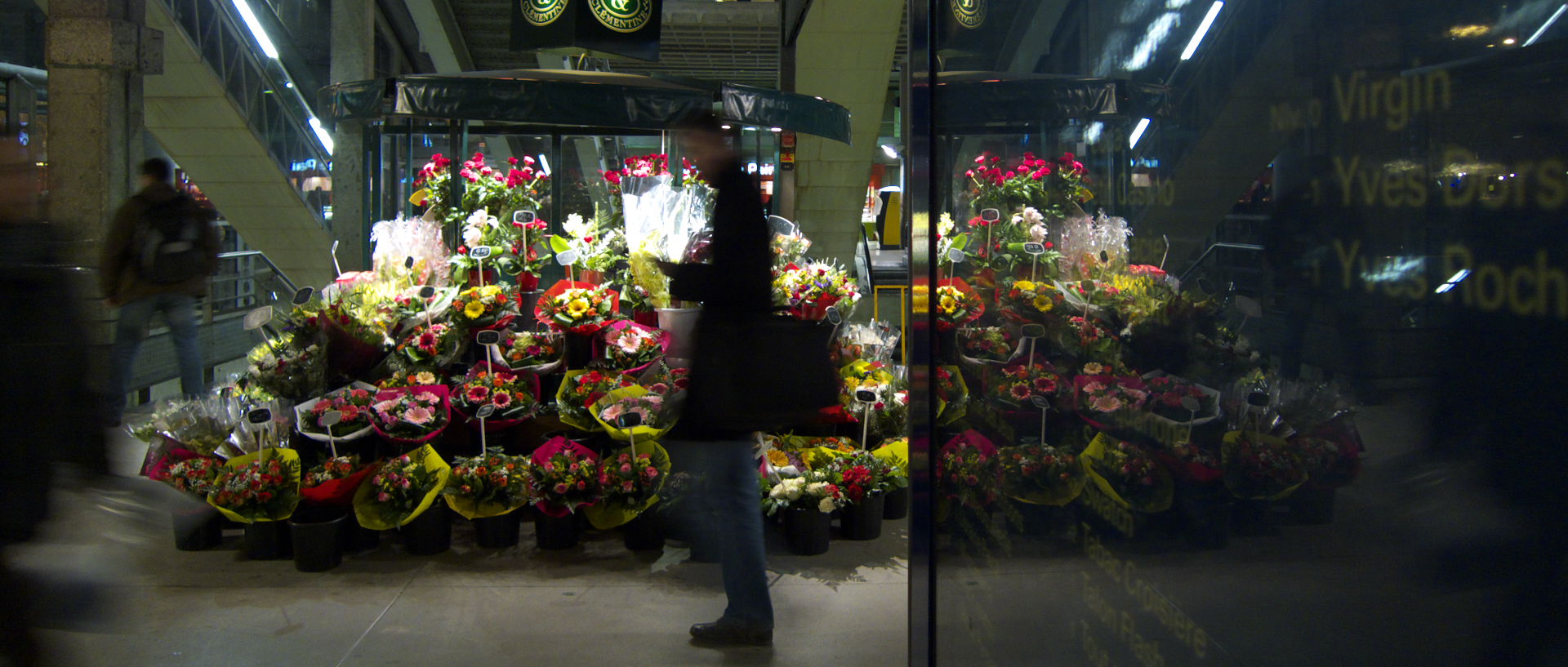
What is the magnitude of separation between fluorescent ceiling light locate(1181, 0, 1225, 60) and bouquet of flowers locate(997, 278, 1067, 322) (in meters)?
0.33

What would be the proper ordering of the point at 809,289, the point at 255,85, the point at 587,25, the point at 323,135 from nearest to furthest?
the point at 809,289
the point at 587,25
the point at 255,85
the point at 323,135

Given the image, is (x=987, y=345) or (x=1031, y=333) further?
(x=987, y=345)

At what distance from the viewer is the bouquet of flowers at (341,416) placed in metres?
3.92

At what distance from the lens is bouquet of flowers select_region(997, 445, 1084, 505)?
94 cm

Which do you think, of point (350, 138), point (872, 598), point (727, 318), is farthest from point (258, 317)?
point (350, 138)

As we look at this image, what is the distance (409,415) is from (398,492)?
30 cm

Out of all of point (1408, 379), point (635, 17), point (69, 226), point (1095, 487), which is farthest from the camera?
point (635, 17)

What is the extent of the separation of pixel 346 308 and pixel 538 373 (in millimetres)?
834

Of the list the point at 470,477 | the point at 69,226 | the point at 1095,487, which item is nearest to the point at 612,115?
the point at 470,477

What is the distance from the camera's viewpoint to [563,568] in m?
3.88

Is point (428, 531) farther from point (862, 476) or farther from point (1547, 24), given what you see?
point (1547, 24)

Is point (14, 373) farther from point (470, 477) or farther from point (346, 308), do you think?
point (346, 308)

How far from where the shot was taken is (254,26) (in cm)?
1140

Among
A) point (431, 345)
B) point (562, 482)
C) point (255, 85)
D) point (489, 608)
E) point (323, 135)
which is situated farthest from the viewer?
point (323, 135)
